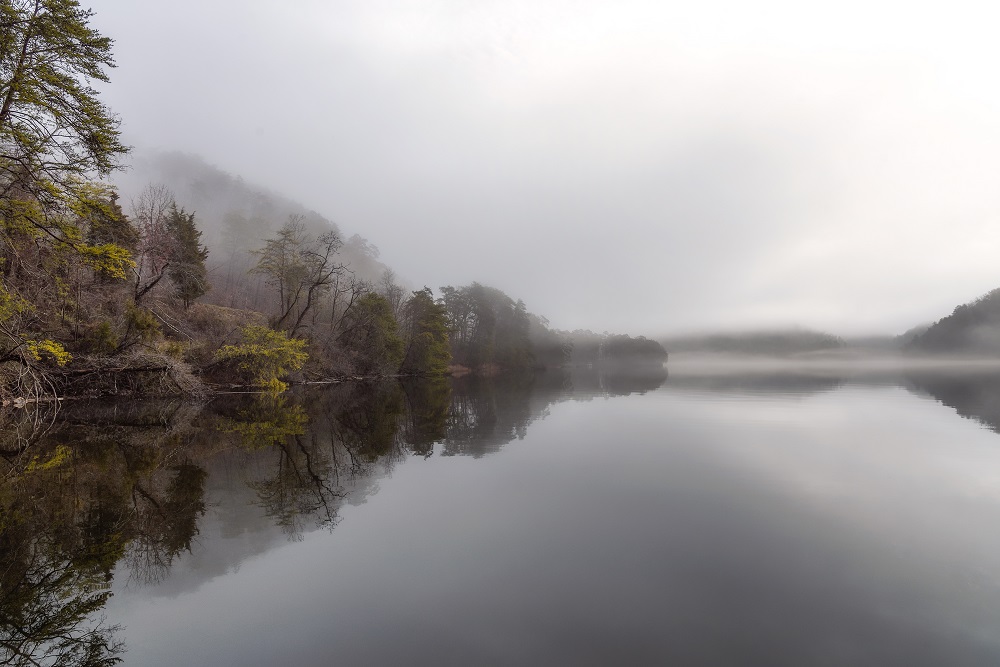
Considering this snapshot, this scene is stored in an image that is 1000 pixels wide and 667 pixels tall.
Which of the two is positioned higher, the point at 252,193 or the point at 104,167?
the point at 252,193

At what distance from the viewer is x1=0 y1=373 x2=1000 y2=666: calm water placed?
4594 mm

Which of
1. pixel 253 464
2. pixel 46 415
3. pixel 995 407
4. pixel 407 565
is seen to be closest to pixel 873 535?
pixel 407 565

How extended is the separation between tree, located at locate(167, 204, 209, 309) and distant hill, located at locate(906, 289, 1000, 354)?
15340 centimetres

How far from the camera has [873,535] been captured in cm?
715

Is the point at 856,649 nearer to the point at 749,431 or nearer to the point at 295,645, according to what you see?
the point at 295,645

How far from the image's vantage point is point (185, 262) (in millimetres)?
37688

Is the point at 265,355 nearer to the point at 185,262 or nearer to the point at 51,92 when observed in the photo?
the point at 185,262

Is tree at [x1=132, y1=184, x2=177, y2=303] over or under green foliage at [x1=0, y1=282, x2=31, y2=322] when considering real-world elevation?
over

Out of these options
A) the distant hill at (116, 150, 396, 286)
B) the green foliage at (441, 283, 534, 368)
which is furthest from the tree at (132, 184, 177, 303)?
the distant hill at (116, 150, 396, 286)

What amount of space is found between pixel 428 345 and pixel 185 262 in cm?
2627

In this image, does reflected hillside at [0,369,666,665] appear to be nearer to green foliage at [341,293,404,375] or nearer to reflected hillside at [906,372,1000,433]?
reflected hillside at [906,372,1000,433]

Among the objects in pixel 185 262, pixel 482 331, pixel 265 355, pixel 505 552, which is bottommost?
pixel 505 552

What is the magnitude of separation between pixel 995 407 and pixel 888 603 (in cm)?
2635

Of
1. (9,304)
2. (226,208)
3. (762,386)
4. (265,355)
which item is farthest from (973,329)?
(226,208)
